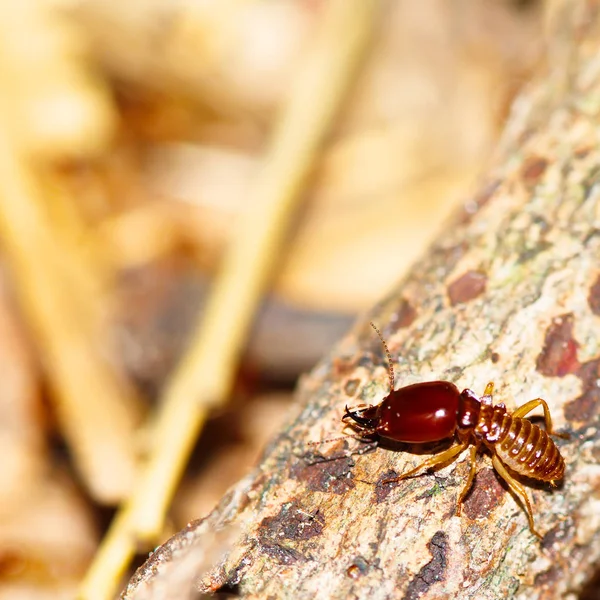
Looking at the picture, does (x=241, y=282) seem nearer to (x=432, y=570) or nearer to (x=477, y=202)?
(x=477, y=202)

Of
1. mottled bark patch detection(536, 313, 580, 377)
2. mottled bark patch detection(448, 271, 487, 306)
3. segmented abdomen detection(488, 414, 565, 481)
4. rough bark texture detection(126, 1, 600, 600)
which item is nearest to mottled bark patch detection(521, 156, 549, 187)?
rough bark texture detection(126, 1, 600, 600)

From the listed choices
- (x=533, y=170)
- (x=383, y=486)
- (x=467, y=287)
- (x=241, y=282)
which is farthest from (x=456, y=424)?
(x=241, y=282)

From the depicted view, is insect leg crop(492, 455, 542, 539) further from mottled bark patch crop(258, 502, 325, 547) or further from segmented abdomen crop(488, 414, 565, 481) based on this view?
mottled bark patch crop(258, 502, 325, 547)

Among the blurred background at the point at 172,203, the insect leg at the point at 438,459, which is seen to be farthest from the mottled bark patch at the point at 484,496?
the blurred background at the point at 172,203

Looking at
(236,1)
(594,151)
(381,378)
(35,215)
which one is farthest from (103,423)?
(236,1)

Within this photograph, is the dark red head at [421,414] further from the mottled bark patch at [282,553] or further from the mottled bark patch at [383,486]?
the mottled bark patch at [282,553]

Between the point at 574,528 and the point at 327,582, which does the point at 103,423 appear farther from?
the point at 574,528
